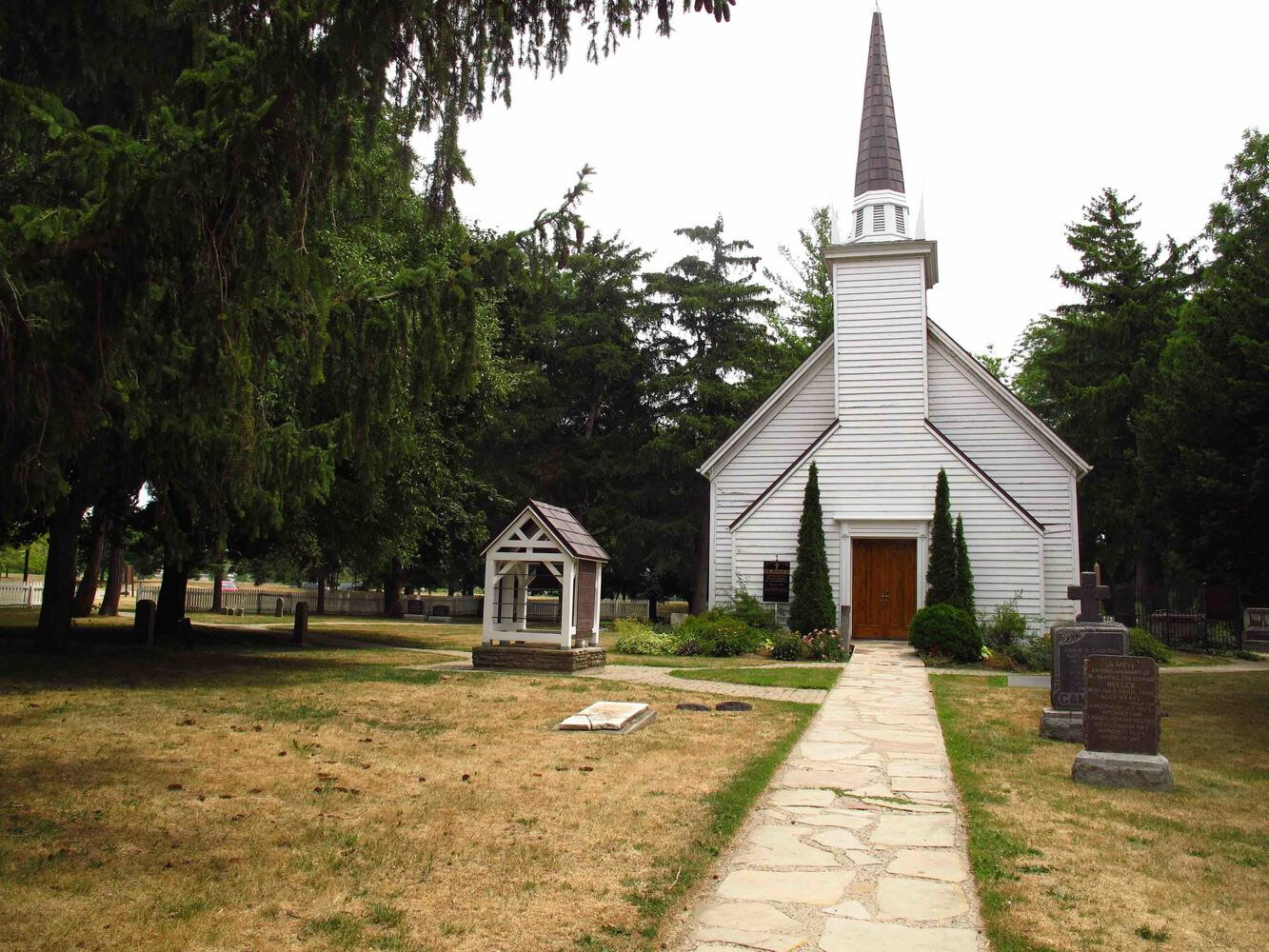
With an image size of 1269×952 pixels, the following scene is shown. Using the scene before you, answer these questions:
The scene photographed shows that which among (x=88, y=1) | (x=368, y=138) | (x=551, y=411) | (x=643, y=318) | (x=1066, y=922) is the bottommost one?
(x=1066, y=922)

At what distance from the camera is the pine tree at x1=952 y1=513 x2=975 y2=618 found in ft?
68.8

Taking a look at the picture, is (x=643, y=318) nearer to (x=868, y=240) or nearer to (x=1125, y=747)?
(x=868, y=240)

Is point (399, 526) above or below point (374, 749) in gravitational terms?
above

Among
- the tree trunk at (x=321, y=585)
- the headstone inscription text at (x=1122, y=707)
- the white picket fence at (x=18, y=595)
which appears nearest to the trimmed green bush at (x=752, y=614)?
the tree trunk at (x=321, y=585)

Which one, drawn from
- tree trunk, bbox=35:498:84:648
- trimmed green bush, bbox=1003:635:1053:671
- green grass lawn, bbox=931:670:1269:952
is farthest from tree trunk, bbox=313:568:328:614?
green grass lawn, bbox=931:670:1269:952

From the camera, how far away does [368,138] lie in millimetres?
6547

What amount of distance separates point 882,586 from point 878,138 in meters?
11.8

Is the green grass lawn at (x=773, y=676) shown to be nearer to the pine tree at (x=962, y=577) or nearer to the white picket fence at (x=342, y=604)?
the pine tree at (x=962, y=577)

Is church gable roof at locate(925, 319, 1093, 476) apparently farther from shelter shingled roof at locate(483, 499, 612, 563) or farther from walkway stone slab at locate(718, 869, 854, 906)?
walkway stone slab at locate(718, 869, 854, 906)

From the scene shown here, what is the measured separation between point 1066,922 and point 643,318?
3818 centimetres

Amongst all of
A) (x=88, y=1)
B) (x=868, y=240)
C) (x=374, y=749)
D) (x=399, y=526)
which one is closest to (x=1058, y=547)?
(x=868, y=240)

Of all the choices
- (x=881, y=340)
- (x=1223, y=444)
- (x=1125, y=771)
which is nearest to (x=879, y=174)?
(x=881, y=340)

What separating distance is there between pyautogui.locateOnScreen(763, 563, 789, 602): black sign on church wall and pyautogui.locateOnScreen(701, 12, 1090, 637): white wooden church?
3 centimetres

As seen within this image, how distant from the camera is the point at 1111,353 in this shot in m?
35.7
